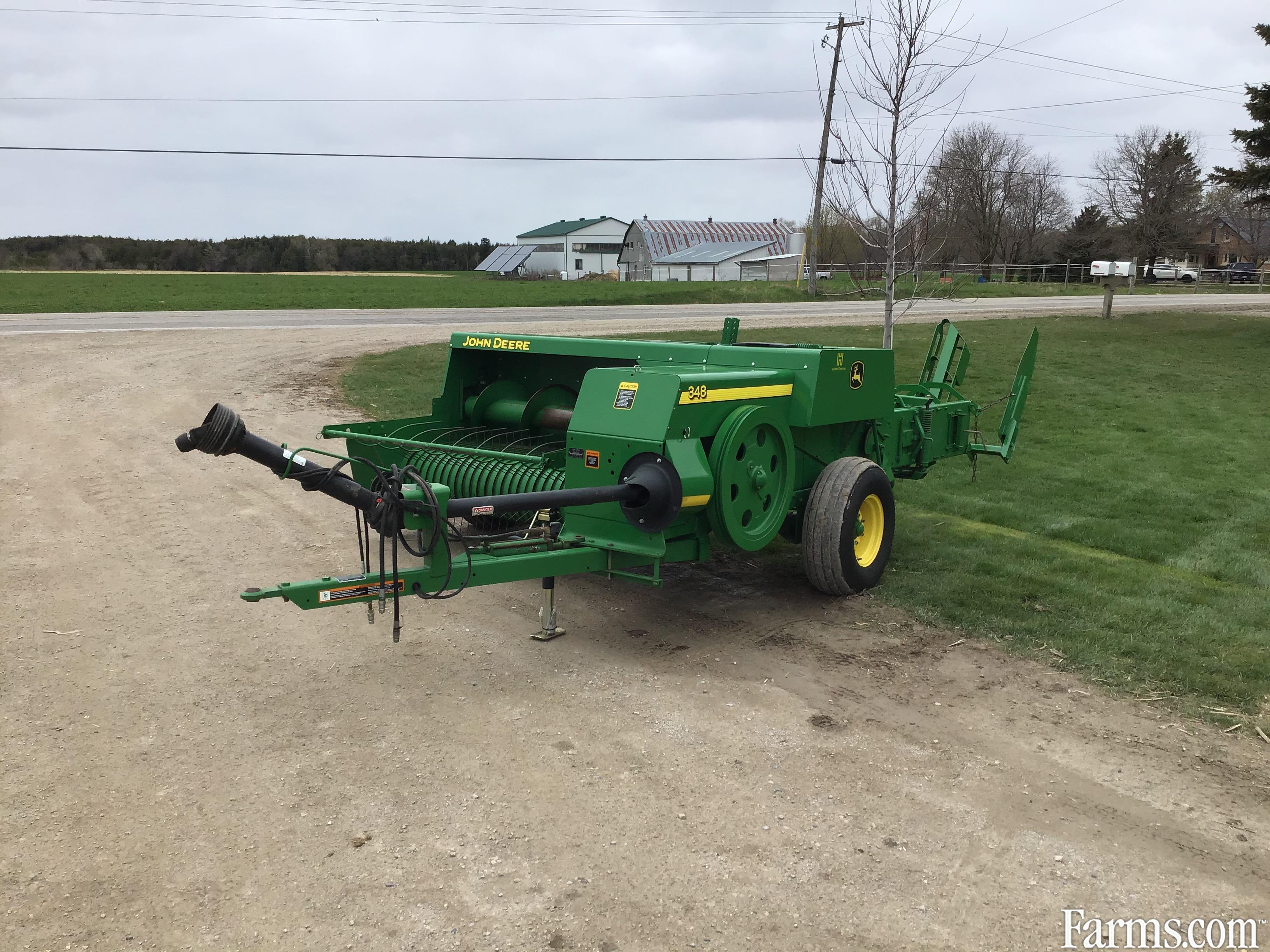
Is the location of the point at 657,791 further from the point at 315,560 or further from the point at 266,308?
the point at 266,308

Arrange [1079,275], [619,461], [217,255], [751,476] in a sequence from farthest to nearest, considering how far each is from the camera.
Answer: [217,255] < [1079,275] < [751,476] < [619,461]

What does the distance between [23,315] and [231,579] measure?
70.8ft

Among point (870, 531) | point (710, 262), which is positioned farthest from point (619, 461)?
point (710, 262)

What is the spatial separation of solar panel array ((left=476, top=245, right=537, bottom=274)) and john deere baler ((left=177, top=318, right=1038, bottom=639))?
72.7 meters

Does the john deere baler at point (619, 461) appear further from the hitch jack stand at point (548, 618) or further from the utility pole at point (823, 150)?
the utility pole at point (823, 150)

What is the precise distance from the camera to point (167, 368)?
1500 centimetres

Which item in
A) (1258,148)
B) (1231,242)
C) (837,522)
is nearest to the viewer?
(837,522)

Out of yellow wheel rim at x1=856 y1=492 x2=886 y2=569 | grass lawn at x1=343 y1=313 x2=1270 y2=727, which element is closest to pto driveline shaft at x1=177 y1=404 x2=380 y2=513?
yellow wheel rim at x1=856 y1=492 x2=886 y2=569

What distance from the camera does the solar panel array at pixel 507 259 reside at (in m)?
81.9

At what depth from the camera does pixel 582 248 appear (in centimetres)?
8700

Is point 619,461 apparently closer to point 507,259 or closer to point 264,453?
point 264,453

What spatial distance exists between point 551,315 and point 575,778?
981 inches

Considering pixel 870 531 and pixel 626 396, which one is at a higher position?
pixel 626 396

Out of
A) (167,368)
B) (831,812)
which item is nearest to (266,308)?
(167,368)
